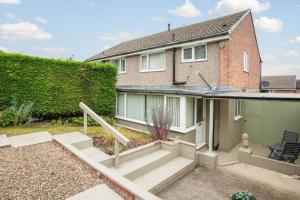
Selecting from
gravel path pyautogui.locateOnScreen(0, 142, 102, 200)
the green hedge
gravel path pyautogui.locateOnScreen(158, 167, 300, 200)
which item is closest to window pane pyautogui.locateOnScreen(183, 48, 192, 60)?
the green hedge

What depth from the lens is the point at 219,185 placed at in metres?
6.56

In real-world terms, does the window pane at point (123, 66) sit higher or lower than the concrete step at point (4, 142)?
higher

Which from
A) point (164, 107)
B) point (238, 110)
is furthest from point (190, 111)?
point (238, 110)

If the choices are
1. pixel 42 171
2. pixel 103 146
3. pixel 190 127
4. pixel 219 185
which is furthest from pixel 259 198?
pixel 42 171

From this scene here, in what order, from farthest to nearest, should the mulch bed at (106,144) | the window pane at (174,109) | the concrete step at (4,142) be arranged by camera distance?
the window pane at (174,109), the mulch bed at (106,144), the concrete step at (4,142)

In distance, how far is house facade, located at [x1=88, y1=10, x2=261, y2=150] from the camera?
976 centimetres

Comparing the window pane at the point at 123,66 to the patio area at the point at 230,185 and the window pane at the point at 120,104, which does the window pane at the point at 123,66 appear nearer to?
the window pane at the point at 120,104

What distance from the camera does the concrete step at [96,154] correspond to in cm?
587

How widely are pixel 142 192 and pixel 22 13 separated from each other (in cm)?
1560

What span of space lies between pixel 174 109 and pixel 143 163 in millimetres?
3881

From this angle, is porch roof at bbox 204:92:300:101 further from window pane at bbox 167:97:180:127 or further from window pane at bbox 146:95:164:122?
window pane at bbox 146:95:164:122

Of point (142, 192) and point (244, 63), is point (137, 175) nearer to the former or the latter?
point (142, 192)

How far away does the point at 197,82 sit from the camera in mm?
11547

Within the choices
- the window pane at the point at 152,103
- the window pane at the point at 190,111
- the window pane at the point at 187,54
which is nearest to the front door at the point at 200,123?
the window pane at the point at 190,111
